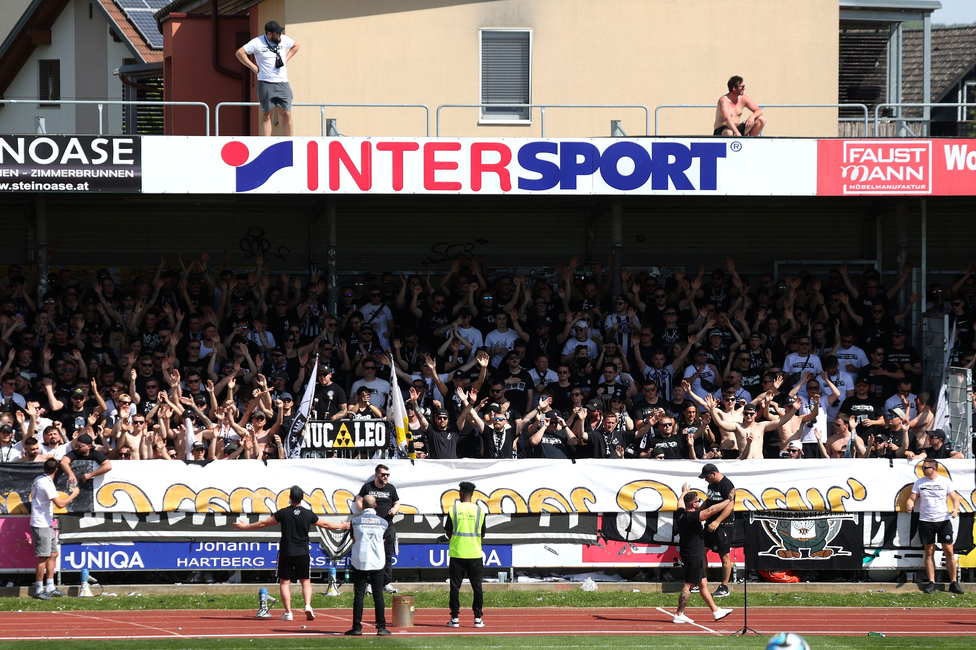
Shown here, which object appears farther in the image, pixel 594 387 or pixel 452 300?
pixel 452 300

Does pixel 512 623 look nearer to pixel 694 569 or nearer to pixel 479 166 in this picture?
pixel 694 569

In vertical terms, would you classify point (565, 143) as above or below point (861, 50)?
below

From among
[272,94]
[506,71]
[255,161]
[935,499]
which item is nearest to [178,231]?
[255,161]

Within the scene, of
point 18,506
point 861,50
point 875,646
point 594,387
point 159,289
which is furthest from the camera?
point 861,50

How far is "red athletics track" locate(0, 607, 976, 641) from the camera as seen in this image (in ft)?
45.3

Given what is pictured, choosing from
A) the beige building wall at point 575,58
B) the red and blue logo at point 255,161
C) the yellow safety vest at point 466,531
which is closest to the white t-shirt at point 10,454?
the red and blue logo at point 255,161

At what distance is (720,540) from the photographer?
15.4 meters

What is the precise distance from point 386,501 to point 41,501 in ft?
14.0

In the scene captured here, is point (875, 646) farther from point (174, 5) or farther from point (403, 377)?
point (174, 5)

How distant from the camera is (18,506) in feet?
51.2

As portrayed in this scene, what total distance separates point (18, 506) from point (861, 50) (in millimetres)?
17530

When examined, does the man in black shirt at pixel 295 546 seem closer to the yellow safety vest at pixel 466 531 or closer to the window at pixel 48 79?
the yellow safety vest at pixel 466 531

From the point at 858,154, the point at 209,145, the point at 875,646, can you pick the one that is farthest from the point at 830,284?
the point at 209,145

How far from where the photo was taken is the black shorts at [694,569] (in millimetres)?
14368
